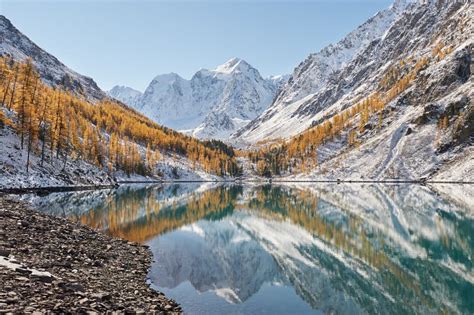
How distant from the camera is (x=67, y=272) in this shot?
23.0 metres

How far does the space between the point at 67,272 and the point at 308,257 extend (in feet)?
90.0

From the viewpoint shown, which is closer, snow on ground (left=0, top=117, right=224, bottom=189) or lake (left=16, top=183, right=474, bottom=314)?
lake (left=16, top=183, right=474, bottom=314)

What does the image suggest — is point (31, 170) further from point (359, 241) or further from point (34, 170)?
point (359, 241)

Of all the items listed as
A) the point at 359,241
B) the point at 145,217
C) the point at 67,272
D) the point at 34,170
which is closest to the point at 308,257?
the point at 359,241

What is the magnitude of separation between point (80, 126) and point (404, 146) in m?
160

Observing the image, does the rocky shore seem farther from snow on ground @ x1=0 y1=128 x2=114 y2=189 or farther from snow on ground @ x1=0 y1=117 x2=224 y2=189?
snow on ground @ x1=0 y1=117 x2=224 y2=189

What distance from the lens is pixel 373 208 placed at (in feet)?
276

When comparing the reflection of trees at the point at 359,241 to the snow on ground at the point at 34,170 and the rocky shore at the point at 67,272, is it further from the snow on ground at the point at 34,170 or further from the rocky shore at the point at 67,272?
the snow on ground at the point at 34,170

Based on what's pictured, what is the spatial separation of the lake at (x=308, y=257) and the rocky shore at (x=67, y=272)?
286cm

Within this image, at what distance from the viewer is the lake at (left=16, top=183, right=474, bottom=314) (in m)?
27.7

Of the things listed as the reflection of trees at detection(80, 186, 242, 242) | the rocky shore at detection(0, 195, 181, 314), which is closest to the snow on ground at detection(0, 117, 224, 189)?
the reflection of trees at detection(80, 186, 242, 242)

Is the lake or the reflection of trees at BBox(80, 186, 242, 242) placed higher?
the reflection of trees at BBox(80, 186, 242, 242)

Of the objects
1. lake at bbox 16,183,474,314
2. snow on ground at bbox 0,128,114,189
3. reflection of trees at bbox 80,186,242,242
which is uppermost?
snow on ground at bbox 0,128,114,189

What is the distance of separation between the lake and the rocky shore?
286cm
